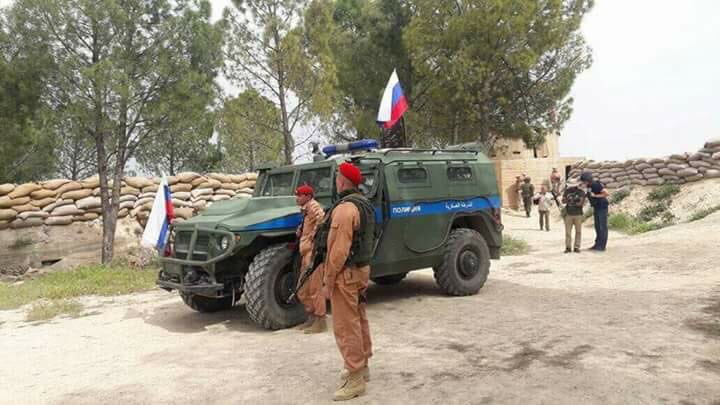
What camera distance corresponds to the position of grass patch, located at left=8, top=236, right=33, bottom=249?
12.0 metres

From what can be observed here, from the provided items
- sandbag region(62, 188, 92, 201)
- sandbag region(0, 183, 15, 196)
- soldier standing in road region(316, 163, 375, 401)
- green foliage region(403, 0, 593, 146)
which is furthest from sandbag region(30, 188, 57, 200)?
green foliage region(403, 0, 593, 146)

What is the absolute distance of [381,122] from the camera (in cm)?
1052

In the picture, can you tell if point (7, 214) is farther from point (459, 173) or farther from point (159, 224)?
point (459, 173)

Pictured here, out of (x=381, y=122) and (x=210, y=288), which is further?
(x=381, y=122)

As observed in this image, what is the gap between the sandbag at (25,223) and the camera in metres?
12.0

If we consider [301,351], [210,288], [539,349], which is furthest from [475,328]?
[210,288]

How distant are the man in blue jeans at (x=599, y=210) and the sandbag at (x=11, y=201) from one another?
11067mm

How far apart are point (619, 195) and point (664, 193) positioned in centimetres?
140

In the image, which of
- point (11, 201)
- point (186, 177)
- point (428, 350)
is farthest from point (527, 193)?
point (428, 350)

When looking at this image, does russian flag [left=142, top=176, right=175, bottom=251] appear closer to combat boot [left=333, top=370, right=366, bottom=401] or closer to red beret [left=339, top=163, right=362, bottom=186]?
red beret [left=339, top=163, right=362, bottom=186]

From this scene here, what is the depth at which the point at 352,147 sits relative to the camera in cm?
698

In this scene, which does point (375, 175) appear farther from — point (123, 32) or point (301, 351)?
point (123, 32)

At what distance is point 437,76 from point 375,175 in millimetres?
14245

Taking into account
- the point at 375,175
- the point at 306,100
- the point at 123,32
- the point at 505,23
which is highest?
the point at 505,23
